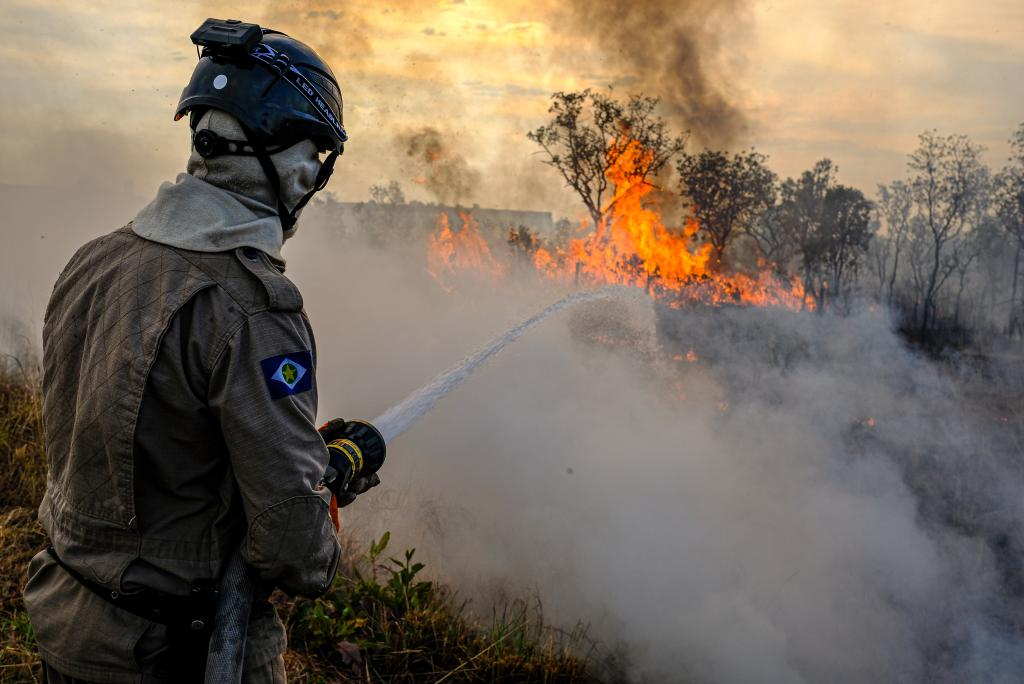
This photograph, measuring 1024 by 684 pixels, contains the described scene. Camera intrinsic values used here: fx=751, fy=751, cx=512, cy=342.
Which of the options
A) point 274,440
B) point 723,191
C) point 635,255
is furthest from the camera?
point 723,191

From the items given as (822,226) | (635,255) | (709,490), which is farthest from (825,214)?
(709,490)

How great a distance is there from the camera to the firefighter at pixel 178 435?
60.1 inches

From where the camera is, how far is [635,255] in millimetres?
20797

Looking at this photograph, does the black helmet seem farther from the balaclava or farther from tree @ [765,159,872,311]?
tree @ [765,159,872,311]

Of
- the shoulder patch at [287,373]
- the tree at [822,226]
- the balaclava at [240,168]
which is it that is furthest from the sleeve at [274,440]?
the tree at [822,226]

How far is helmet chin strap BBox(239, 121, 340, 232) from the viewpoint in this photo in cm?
178

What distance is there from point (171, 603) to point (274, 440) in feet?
1.45

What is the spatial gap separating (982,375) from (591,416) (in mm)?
9748

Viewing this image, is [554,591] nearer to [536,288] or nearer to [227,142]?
[227,142]

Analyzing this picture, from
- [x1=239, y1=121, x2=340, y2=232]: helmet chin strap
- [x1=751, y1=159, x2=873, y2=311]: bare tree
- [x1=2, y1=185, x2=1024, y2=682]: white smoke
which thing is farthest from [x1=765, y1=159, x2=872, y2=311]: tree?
[x1=239, y1=121, x2=340, y2=232]: helmet chin strap

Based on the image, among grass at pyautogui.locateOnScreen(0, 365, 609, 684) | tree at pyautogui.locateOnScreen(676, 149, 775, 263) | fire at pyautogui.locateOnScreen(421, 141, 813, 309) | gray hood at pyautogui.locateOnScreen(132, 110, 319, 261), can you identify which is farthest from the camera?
tree at pyautogui.locateOnScreen(676, 149, 775, 263)

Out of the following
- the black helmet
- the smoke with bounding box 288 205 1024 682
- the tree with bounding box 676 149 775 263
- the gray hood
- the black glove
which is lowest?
the smoke with bounding box 288 205 1024 682

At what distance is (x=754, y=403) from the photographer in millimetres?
9055

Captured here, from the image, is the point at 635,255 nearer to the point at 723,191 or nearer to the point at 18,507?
the point at 723,191
